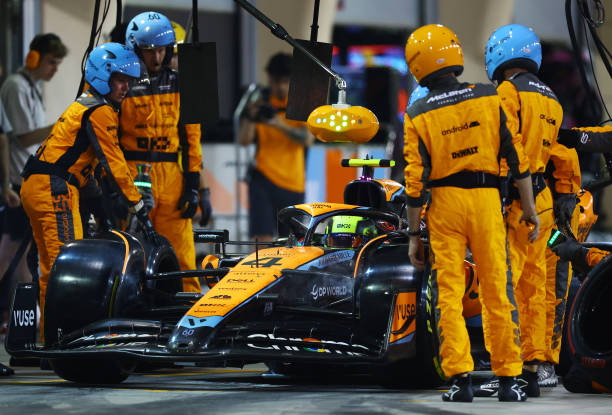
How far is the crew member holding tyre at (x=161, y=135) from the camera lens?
8.27m

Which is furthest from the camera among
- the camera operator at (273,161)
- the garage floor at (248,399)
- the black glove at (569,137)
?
the camera operator at (273,161)

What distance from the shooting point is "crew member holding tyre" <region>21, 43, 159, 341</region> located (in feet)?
24.6

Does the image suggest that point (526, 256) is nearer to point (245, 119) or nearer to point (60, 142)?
point (60, 142)

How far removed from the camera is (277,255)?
6730 millimetres

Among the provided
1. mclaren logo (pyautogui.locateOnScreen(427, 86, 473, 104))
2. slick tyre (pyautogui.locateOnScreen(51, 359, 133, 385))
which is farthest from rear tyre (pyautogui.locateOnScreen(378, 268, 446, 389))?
slick tyre (pyautogui.locateOnScreen(51, 359, 133, 385))

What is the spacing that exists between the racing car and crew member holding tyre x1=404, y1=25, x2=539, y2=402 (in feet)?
1.14

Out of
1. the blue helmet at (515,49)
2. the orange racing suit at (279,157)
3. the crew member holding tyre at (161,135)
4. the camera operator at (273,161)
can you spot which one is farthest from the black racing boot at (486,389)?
the orange racing suit at (279,157)

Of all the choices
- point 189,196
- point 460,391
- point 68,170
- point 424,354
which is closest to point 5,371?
point 68,170

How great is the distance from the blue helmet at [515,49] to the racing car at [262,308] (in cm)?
116

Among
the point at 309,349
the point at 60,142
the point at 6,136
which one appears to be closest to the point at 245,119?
the point at 6,136

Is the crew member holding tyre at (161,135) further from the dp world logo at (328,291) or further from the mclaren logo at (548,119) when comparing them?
the mclaren logo at (548,119)

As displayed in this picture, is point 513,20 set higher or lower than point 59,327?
higher

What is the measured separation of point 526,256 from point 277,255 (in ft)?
4.66

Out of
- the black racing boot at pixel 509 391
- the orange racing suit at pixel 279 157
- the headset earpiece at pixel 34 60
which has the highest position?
the headset earpiece at pixel 34 60
